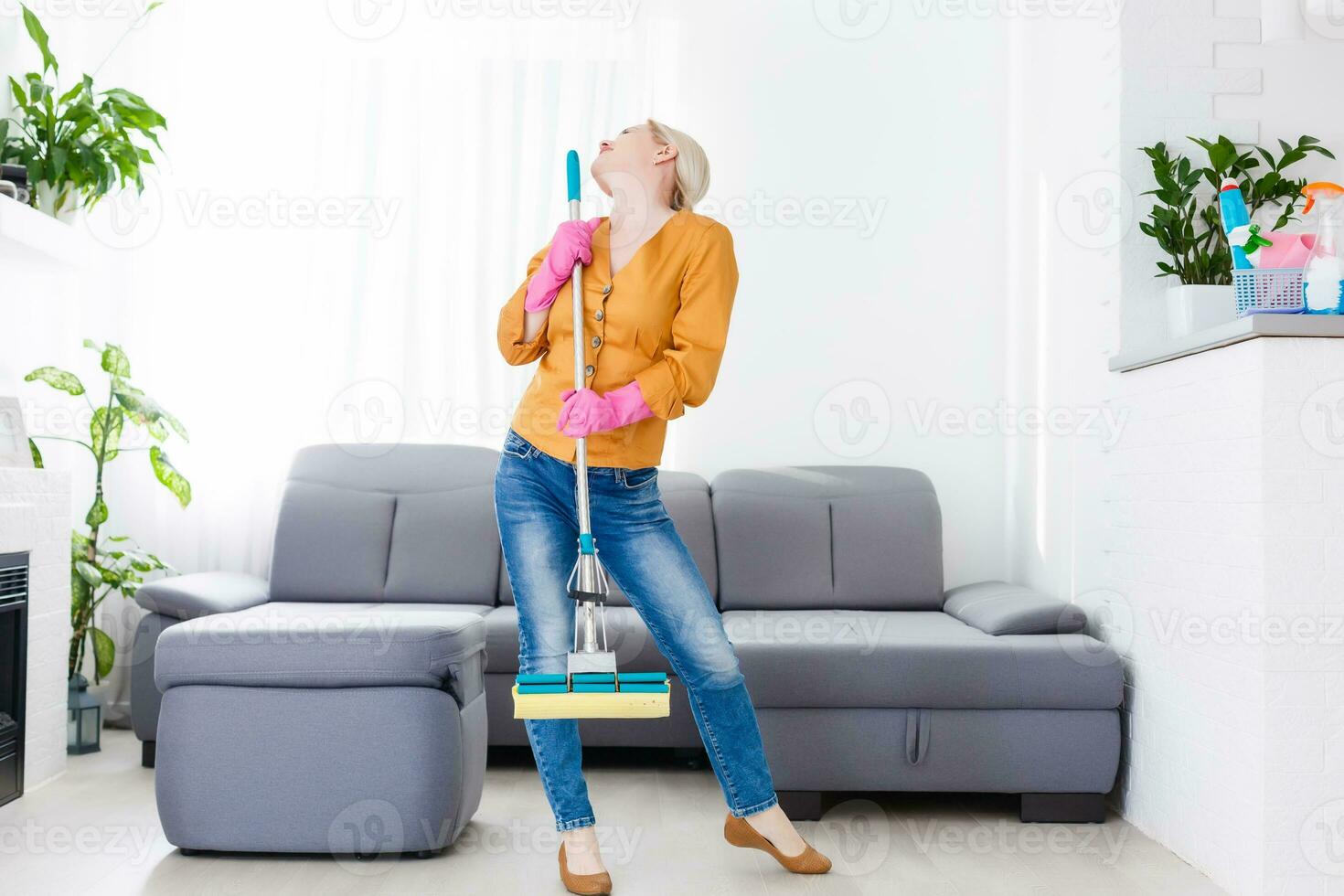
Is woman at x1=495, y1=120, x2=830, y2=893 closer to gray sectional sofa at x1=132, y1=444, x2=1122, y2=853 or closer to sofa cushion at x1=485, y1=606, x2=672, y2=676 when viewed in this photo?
gray sectional sofa at x1=132, y1=444, x2=1122, y2=853

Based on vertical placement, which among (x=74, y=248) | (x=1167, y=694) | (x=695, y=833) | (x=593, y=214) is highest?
(x=593, y=214)

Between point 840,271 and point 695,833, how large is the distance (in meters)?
2.15

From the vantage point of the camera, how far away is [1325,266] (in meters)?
2.11

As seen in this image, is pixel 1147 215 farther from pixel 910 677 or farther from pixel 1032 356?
pixel 910 677

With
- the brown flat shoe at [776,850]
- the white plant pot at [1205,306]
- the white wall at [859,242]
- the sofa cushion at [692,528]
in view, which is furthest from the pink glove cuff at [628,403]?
the white wall at [859,242]

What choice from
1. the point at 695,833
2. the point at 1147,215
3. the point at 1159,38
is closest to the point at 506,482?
the point at 695,833

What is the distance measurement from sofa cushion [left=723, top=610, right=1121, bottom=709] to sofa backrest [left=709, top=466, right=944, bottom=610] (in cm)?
79

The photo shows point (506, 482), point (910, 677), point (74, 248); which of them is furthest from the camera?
point (74, 248)

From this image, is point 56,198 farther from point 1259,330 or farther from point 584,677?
point 1259,330

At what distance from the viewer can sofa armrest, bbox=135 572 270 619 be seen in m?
3.05

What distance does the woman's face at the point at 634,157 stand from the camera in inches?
83.2

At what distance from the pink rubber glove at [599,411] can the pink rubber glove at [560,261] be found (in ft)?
0.71

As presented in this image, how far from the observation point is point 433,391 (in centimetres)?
386

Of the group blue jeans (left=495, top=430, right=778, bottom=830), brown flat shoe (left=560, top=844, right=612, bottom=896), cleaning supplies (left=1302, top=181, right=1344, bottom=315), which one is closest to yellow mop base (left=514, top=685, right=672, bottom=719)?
blue jeans (left=495, top=430, right=778, bottom=830)
